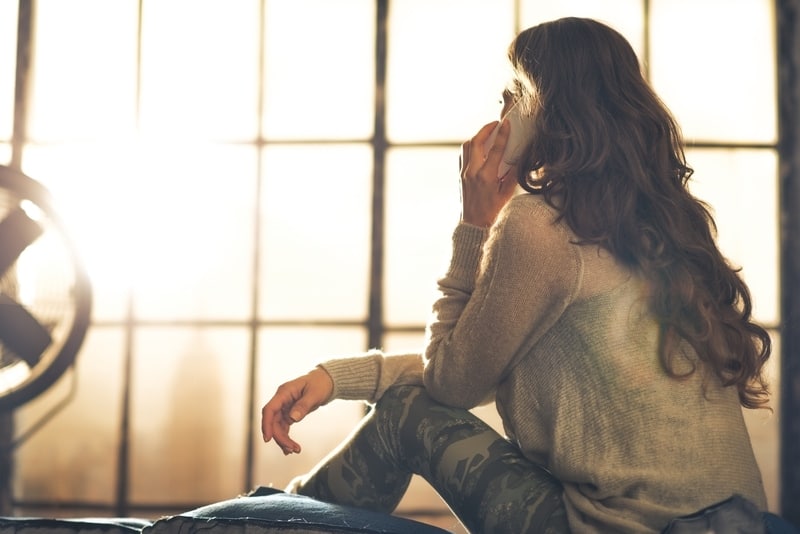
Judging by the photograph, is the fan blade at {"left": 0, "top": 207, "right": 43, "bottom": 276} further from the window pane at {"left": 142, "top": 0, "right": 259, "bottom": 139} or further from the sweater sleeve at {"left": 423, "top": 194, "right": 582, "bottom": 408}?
the sweater sleeve at {"left": 423, "top": 194, "right": 582, "bottom": 408}

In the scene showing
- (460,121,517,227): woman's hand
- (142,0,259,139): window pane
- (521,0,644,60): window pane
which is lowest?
(460,121,517,227): woman's hand

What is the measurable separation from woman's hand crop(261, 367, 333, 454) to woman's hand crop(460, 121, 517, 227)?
0.34 metres

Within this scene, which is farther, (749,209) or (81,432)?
(81,432)

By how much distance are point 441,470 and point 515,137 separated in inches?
19.8

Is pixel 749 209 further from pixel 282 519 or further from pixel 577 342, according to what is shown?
pixel 282 519

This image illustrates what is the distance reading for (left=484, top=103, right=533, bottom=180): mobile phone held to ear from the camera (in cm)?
141

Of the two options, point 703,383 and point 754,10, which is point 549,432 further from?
point 754,10

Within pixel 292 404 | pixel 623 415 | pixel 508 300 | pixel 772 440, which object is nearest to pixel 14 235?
pixel 292 404

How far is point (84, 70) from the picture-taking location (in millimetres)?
2848

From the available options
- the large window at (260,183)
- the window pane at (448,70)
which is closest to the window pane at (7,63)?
the large window at (260,183)

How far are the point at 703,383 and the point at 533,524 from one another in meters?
0.29

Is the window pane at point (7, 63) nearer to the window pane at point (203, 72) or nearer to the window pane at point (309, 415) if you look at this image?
the window pane at point (203, 72)

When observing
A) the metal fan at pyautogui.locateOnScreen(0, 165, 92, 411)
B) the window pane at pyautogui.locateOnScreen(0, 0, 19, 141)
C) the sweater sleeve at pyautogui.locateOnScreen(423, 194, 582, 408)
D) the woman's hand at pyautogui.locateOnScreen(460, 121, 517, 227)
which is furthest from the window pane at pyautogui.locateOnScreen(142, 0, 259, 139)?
the sweater sleeve at pyautogui.locateOnScreen(423, 194, 582, 408)

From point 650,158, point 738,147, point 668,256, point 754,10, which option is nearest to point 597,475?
point 668,256
